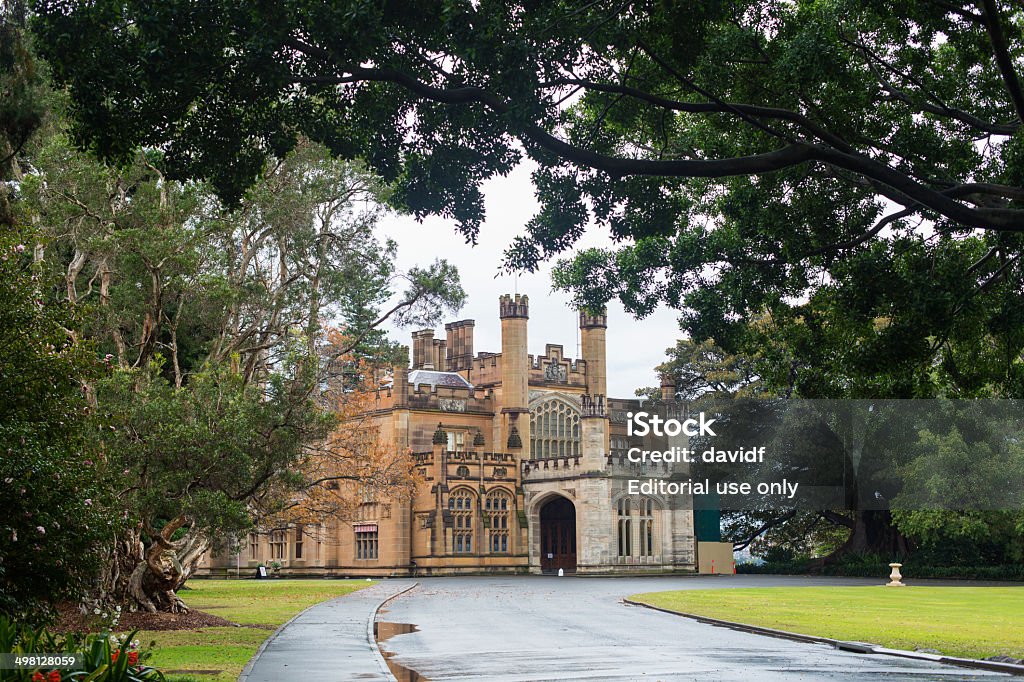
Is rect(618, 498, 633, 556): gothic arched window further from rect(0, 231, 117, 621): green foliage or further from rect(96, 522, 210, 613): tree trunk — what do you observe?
rect(0, 231, 117, 621): green foliage

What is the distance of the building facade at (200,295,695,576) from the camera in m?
59.3

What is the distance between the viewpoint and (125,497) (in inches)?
832

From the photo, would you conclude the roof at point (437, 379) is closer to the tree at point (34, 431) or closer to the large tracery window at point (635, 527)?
the large tracery window at point (635, 527)

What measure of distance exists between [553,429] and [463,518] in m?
9.99

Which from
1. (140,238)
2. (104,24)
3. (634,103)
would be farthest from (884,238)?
(140,238)

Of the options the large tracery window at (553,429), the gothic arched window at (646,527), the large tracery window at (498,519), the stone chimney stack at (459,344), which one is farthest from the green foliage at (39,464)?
the stone chimney stack at (459,344)

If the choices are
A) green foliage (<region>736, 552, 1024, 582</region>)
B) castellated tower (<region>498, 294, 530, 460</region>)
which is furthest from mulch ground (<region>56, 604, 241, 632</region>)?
castellated tower (<region>498, 294, 530, 460</region>)

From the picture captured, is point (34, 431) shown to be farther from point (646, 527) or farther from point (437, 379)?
point (437, 379)

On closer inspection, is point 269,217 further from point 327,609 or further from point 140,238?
point 327,609

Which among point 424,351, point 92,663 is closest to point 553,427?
point 424,351

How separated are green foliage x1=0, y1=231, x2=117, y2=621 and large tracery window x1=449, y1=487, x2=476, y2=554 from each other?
1849 inches

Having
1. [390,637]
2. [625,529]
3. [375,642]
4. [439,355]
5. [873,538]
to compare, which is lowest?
[390,637]

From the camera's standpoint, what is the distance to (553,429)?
A: 68375 millimetres

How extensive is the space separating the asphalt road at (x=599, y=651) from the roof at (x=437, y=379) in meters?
38.5
